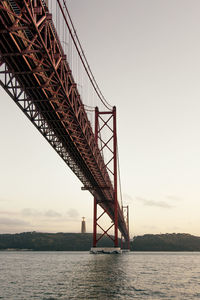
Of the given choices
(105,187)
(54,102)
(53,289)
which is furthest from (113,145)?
(53,289)

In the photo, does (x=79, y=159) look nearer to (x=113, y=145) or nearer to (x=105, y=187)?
(x=105, y=187)

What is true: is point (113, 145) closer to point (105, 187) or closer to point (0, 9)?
point (105, 187)

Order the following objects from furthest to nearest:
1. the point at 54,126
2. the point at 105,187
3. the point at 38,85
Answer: the point at 105,187, the point at 54,126, the point at 38,85

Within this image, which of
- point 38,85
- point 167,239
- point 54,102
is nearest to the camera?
point 38,85

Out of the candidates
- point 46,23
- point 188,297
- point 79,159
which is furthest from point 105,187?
point 46,23

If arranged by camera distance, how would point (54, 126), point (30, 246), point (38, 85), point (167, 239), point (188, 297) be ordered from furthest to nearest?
point (167, 239) → point (30, 246) → point (54, 126) → point (38, 85) → point (188, 297)

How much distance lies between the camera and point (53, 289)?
16922mm

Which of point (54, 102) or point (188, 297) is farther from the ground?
point (54, 102)

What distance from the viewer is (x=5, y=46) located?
14.6 metres

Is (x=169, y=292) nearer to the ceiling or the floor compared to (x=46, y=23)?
nearer to the floor

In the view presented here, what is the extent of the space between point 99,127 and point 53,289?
145 ft

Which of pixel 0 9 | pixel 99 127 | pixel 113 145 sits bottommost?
pixel 0 9

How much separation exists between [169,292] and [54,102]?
12.2 m

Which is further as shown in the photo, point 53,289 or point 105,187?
point 105,187
